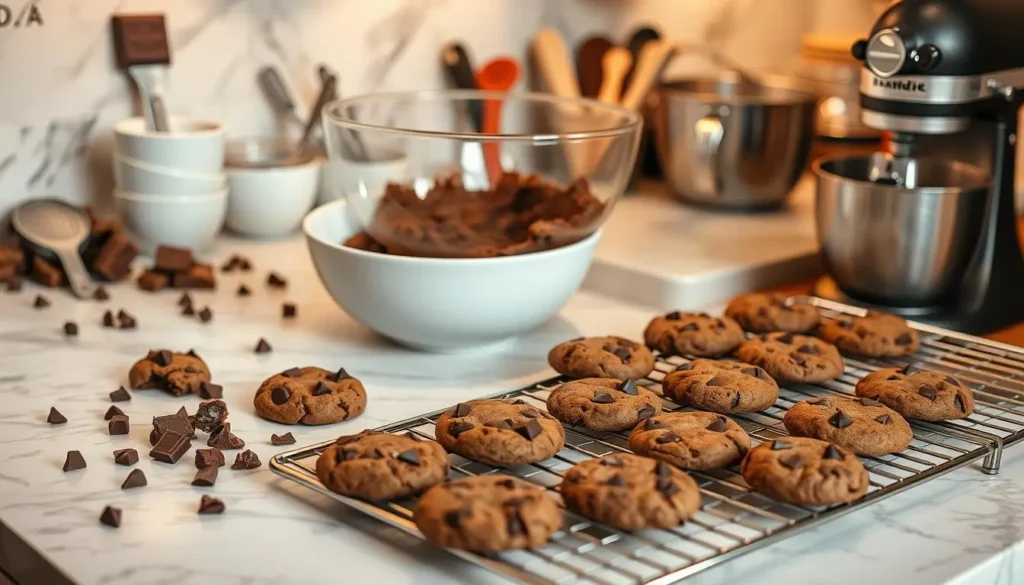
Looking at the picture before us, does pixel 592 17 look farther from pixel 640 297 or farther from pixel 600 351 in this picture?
pixel 600 351

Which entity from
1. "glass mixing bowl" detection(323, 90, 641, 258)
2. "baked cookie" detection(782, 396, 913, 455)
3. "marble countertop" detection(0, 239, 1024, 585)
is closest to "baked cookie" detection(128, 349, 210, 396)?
"marble countertop" detection(0, 239, 1024, 585)

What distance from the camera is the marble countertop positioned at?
86 centimetres

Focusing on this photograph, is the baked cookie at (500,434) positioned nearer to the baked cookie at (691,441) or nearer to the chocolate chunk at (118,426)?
the baked cookie at (691,441)

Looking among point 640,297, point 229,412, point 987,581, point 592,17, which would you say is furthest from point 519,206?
point 592,17

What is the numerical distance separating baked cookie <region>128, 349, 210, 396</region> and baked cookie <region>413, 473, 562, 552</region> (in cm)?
40

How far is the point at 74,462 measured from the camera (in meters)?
1.00

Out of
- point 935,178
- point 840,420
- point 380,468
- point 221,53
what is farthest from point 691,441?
point 221,53

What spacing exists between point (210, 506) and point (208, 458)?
0.26 ft

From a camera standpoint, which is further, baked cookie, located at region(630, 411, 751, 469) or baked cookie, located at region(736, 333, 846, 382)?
baked cookie, located at region(736, 333, 846, 382)

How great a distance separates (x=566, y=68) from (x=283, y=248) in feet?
2.03

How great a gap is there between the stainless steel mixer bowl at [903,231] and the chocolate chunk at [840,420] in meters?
0.46

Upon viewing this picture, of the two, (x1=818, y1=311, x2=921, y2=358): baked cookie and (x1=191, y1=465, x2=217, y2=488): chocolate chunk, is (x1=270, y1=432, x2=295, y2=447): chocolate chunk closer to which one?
(x1=191, y1=465, x2=217, y2=488): chocolate chunk

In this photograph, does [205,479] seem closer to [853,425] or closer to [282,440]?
[282,440]

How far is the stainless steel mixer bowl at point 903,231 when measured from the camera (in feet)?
4.59
